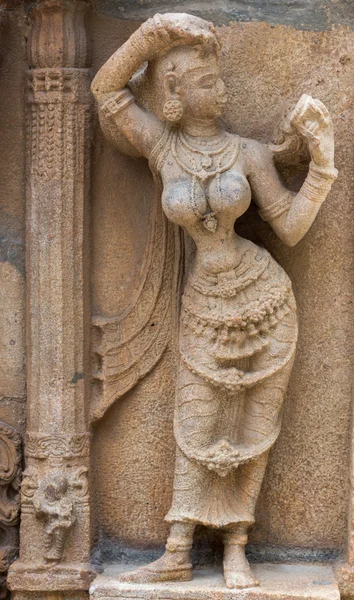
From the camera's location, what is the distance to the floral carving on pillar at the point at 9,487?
267 inches

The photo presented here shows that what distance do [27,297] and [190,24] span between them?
63.5 inches

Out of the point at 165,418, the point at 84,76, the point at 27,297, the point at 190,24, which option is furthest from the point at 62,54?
the point at 165,418

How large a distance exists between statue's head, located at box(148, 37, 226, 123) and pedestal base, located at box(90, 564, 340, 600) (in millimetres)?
2242

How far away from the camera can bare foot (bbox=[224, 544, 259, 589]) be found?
21.0 feet

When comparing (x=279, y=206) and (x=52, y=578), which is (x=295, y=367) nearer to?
(x=279, y=206)

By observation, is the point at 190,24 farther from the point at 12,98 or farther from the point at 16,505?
the point at 16,505

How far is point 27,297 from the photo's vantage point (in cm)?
673

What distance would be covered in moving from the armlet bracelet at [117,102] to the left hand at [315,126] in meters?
0.80

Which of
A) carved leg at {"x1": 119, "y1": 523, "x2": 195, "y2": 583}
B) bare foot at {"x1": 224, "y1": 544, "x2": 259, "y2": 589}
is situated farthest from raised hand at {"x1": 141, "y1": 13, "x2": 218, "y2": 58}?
Answer: bare foot at {"x1": 224, "y1": 544, "x2": 259, "y2": 589}

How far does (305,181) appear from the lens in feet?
20.5

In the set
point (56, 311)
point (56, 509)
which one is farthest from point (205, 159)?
point (56, 509)

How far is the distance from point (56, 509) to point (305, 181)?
2022mm

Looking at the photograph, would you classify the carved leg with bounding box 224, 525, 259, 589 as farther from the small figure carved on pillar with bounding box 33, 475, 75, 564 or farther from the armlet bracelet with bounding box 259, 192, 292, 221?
the armlet bracelet with bounding box 259, 192, 292, 221

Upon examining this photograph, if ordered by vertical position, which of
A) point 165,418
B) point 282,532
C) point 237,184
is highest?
point 237,184
